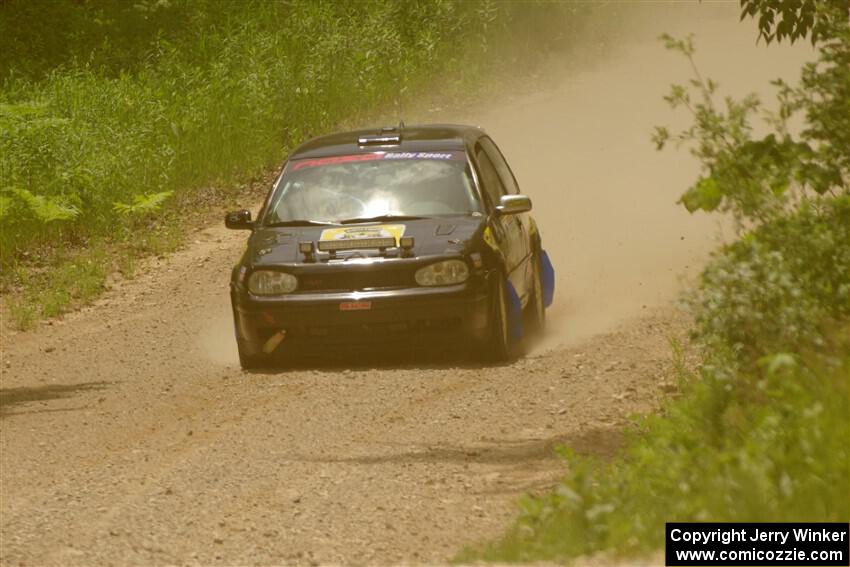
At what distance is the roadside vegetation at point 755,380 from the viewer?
5898mm

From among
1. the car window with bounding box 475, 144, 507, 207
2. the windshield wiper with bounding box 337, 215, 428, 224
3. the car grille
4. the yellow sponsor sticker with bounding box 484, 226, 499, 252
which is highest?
the car window with bounding box 475, 144, 507, 207

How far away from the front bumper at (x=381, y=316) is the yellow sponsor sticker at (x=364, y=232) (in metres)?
0.47

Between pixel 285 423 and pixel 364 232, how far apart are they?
2.43m

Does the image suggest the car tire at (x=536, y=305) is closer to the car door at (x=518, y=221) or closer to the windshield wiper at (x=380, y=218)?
the car door at (x=518, y=221)

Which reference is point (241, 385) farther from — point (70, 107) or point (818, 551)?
point (70, 107)

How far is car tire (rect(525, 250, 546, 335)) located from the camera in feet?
43.4

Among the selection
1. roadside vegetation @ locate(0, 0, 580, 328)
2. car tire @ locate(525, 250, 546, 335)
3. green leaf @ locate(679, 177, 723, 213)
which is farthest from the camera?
roadside vegetation @ locate(0, 0, 580, 328)

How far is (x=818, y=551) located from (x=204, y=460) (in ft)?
13.8

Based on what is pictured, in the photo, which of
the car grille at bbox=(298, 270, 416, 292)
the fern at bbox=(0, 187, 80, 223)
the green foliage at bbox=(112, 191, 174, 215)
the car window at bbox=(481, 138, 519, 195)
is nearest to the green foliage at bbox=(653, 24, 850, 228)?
the car grille at bbox=(298, 270, 416, 292)

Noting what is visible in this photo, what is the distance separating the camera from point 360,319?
11.5 metres

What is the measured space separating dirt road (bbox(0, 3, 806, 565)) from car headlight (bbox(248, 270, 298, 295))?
0.59 meters

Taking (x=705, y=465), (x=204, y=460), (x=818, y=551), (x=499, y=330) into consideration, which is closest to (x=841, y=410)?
(x=705, y=465)

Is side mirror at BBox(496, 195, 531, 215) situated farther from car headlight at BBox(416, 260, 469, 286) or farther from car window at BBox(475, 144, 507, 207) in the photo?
car headlight at BBox(416, 260, 469, 286)

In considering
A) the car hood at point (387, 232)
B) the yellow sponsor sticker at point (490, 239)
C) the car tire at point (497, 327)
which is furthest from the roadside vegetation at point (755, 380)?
the car hood at point (387, 232)
